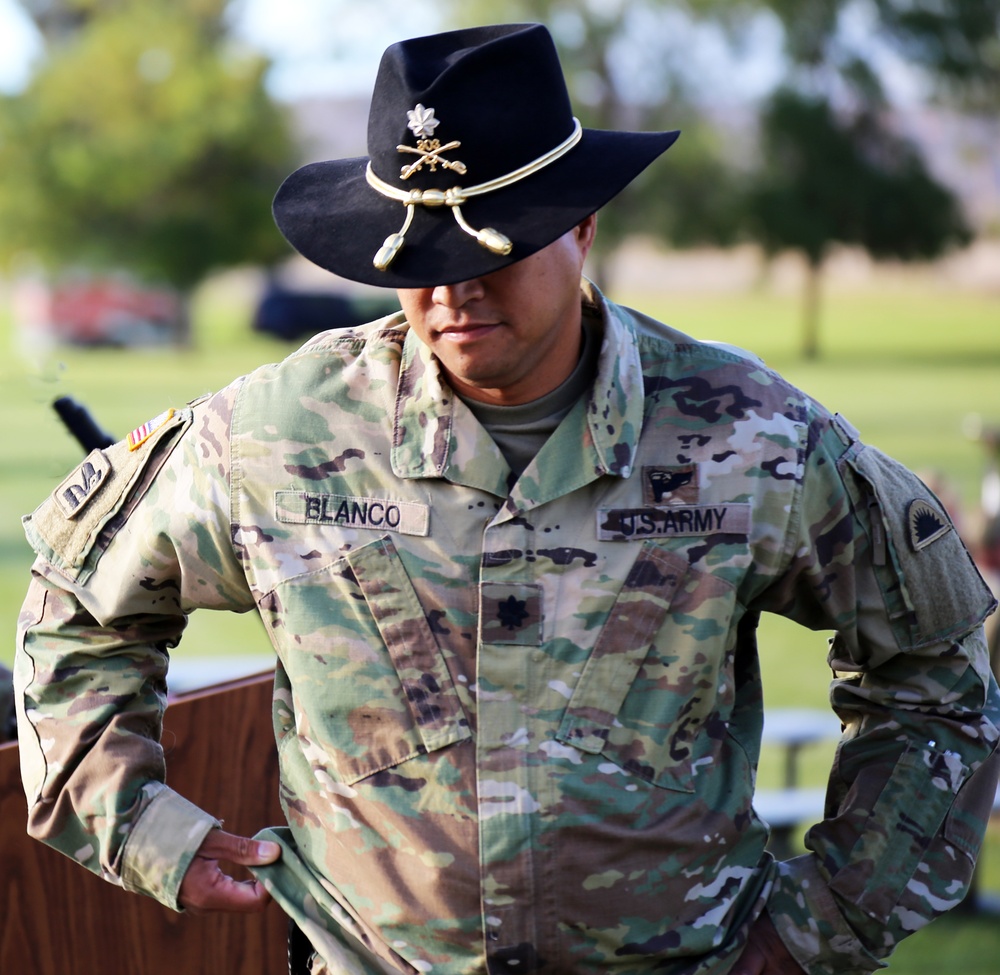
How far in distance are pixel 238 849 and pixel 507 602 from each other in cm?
57

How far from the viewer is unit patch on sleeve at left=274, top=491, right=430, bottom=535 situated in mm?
2037

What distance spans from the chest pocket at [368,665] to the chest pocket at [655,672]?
0.18 meters

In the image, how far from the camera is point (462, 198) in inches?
77.0

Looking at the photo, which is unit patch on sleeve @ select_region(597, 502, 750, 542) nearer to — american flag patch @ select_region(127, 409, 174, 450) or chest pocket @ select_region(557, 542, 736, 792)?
chest pocket @ select_region(557, 542, 736, 792)

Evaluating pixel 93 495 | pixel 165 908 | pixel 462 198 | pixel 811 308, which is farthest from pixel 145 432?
pixel 811 308

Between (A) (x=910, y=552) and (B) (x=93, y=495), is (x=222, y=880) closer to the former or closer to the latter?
(B) (x=93, y=495)

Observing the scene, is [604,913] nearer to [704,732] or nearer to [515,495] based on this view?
[704,732]

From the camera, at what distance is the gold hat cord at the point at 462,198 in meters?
1.90

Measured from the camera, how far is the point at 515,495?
2018mm

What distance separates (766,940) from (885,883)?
19 centimetres

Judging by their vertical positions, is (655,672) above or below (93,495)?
below

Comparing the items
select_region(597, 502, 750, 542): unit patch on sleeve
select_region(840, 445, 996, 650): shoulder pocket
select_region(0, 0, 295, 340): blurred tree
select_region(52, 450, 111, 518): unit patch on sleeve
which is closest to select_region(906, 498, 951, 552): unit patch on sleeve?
select_region(840, 445, 996, 650): shoulder pocket

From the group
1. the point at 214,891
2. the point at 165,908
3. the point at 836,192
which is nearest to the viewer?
the point at 214,891

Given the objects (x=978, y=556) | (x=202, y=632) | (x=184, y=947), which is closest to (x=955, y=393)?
(x=202, y=632)
